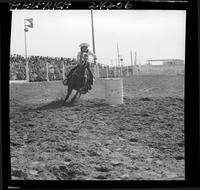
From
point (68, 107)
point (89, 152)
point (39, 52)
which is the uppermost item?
point (39, 52)

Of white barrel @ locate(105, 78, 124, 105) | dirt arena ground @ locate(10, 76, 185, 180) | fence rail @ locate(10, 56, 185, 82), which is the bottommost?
dirt arena ground @ locate(10, 76, 185, 180)

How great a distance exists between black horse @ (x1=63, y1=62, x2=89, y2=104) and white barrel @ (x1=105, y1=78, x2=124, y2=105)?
0.17m

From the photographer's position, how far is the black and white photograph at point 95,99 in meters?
2.79

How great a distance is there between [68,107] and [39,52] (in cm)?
50

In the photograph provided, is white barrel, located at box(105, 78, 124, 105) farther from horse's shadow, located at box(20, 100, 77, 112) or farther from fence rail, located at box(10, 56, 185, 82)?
horse's shadow, located at box(20, 100, 77, 112)

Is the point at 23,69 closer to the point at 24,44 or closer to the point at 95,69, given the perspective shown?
the point at 24,44

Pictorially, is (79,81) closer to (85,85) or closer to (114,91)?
(85,85)

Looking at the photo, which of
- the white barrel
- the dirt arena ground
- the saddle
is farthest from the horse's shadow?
the white barrel

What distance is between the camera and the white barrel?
2.84 meters

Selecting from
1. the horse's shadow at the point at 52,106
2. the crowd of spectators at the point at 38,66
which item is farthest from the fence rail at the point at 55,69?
the horse's shadow at the point at 52,106

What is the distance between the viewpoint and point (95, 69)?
285 centimetres

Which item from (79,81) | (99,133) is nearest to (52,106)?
(79,81)

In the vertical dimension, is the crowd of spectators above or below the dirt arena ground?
above
